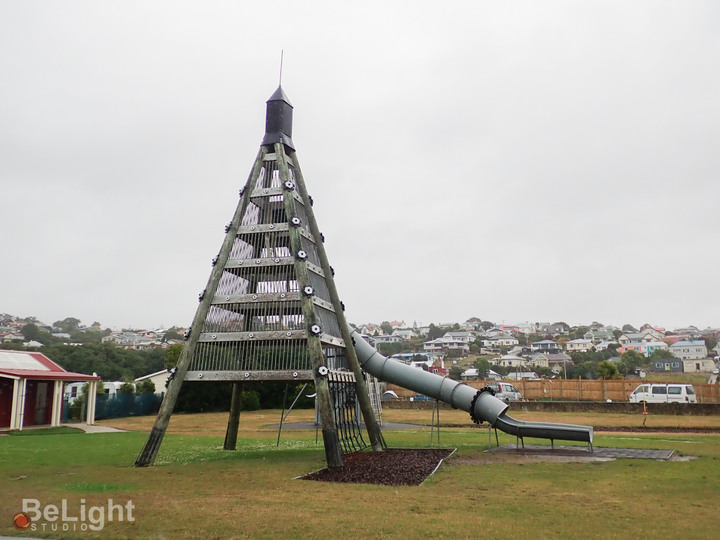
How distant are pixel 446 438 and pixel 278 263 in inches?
497

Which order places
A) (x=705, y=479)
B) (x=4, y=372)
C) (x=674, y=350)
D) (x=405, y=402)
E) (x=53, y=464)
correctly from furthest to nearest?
(x=674, y=350) < (x=405, y=402) < (x=4, y=372) < (x=53, y=464) < (x=705, y=479)

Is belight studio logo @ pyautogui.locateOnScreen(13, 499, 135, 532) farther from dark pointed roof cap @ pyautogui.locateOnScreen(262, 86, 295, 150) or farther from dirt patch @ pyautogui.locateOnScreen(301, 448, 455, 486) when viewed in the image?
dark pointed roof cap @ pyautogui.locateOnScreen(262, 86, 295, 150)

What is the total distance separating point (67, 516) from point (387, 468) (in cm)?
758

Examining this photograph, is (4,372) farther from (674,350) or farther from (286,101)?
(674,350)

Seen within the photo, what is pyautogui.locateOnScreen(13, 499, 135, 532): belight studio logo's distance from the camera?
7.66m

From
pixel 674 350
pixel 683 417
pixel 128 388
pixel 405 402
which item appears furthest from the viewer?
pixel 674 350

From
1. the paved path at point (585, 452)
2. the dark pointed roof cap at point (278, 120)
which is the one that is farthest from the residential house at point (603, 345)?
the dark pointed roof cap at point (278, 120)

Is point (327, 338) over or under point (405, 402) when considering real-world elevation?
over

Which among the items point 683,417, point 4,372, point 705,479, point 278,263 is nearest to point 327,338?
point 278,263

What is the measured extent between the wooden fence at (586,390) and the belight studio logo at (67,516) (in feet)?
137

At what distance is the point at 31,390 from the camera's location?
33219 mm

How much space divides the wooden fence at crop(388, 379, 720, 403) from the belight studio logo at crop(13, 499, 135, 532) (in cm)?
4174

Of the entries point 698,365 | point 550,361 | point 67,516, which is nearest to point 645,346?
point 698,365

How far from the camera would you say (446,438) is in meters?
24.1
